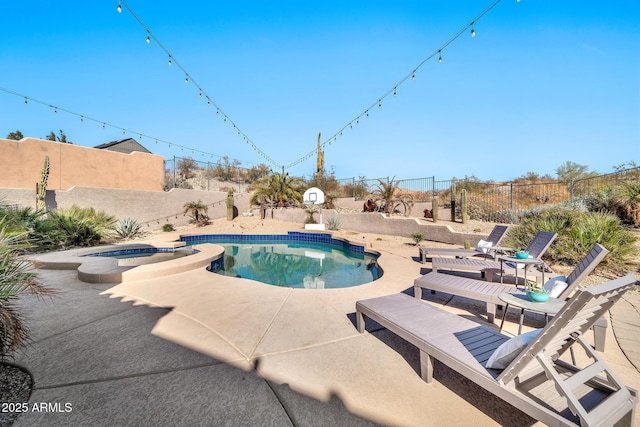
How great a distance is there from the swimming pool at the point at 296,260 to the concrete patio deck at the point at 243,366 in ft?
7.83

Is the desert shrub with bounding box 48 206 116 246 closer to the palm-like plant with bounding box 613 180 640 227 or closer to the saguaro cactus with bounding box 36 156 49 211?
the saguaro cactus with bounding box 36 156 49 211

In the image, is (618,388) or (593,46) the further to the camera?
(593,46)

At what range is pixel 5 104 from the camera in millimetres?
10617

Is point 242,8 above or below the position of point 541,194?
above

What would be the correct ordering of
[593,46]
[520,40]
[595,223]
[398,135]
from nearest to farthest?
[595,223], [593,46], [520,40], [398,135]

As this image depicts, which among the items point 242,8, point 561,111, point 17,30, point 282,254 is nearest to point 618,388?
point 282,254

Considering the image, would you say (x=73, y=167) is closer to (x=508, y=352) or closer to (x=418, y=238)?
(x=418, y=238)

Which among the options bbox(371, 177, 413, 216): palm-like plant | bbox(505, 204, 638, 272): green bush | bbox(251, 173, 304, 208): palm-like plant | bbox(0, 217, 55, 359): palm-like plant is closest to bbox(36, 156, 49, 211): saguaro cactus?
bbox(251, 173, 304, 208): palm-like plant

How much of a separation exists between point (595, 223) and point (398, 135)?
1216 centimetres

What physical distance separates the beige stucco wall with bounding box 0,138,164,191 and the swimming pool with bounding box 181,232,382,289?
6.75m

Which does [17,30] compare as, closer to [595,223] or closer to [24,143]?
[24,143]

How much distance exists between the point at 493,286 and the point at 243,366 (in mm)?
3109

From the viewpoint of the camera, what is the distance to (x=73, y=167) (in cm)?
1280

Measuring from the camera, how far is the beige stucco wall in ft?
36.1
